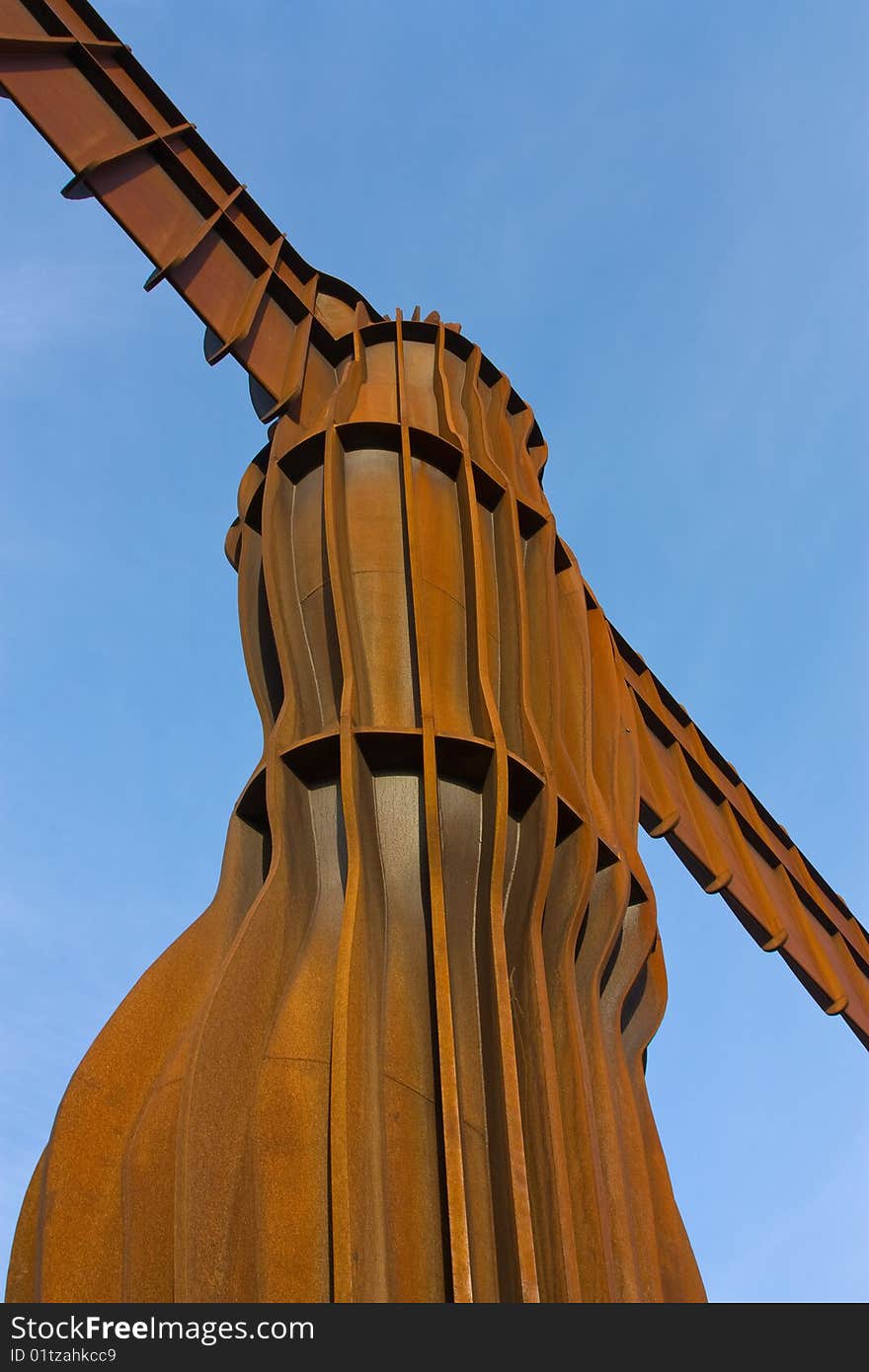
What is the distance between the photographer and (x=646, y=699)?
19250mm

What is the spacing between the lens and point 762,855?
20797 millimetres

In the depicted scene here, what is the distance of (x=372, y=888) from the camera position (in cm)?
1071

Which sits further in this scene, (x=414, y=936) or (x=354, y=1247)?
(x=414, y=936)

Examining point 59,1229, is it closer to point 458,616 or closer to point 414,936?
point 414,936

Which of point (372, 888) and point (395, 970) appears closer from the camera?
point (395, 970)

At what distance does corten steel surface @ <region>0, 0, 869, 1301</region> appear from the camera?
9.27 meters

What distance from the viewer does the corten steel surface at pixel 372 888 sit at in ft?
30.4

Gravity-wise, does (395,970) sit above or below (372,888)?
below

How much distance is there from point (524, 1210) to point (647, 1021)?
14.0 feet

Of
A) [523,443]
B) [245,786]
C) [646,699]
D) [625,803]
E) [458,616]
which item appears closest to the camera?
[245,786]

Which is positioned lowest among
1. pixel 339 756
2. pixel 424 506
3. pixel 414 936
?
pixel 414 936
